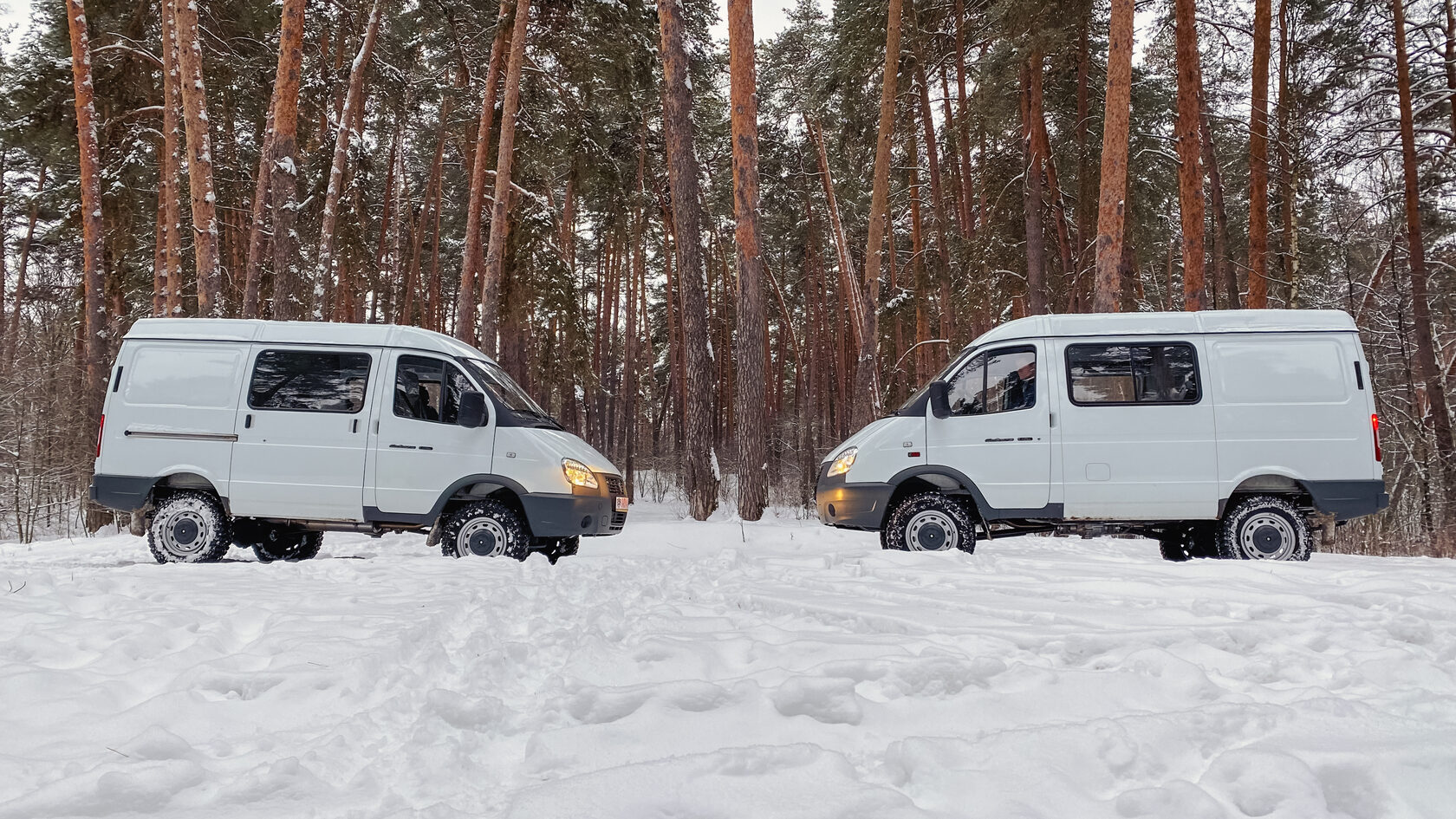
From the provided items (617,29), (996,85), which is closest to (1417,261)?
(996,85)

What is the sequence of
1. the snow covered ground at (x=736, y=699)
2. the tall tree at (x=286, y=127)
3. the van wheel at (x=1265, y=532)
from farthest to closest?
the tall tree at (x=286, y=127) < the van wheel at (x=1265, y=532) < the snow covered ground at (x=736, y=699)

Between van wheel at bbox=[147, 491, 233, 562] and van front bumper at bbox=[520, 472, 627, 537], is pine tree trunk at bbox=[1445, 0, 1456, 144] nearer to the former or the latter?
van front bumper at bbox=[520, 472, 627, 537]

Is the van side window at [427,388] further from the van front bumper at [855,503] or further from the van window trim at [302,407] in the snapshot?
the van front bumper at [855,503]

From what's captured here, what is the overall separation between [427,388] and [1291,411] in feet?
26.9

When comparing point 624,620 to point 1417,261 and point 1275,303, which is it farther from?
point 1275,303

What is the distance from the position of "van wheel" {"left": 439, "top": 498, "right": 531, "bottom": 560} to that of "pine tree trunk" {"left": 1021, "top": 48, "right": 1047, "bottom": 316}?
10.5 metres

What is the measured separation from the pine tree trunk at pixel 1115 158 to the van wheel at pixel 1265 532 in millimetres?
3859

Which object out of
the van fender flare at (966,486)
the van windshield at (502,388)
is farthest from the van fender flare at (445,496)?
the van fender flare at (966,486)

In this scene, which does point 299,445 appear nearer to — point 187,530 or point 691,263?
point 187,530

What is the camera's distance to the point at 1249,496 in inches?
282

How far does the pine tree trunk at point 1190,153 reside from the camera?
442 inches

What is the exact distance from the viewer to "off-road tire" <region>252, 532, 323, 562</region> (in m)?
8.40

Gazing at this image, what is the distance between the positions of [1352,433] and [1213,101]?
12127 mm

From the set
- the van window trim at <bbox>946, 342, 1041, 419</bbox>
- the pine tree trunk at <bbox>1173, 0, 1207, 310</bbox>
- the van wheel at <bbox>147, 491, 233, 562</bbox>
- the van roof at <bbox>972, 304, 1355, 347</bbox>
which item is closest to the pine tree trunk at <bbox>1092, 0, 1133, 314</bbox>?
the pine tree trunk at <bbox>1173, 0, 1207, 310</bbox>
